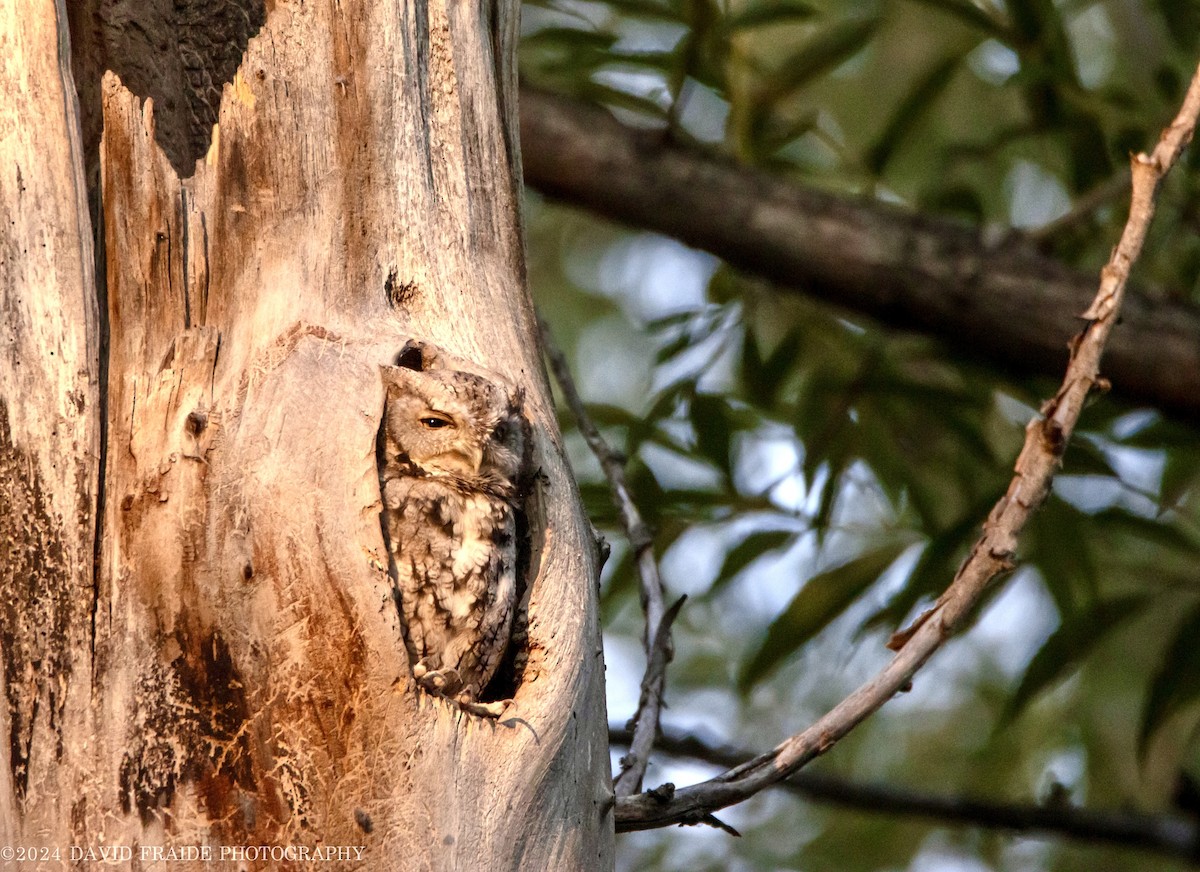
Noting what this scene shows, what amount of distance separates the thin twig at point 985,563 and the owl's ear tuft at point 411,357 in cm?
59

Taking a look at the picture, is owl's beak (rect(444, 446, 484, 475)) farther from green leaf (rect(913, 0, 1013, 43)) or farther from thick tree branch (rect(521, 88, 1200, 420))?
green leaf (rect(913, 0, 1013, 43))

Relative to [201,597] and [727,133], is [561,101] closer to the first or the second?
[727,133]

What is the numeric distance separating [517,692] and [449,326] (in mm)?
467

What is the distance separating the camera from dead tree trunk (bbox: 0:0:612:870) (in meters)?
1.34

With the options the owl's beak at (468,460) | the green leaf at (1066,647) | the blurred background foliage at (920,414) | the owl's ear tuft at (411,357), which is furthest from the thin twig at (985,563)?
the green leaf at (1066,647)

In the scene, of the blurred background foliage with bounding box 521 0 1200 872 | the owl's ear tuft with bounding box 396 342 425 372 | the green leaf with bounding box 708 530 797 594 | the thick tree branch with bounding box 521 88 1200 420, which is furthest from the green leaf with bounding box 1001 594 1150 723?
the owl's ear tuft with bounding box 396 342 425 372

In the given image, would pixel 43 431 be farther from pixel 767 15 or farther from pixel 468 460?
pixel 767 15

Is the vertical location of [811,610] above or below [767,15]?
below

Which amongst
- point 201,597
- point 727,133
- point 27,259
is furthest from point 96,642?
point 727,133

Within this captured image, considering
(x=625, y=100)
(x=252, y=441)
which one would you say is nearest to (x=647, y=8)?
(x=625, y=100)

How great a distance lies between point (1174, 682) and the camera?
319 cm

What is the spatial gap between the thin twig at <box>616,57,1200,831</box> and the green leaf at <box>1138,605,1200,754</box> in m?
1.82

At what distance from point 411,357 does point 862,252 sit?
6.48 ft

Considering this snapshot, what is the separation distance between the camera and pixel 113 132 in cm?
155
